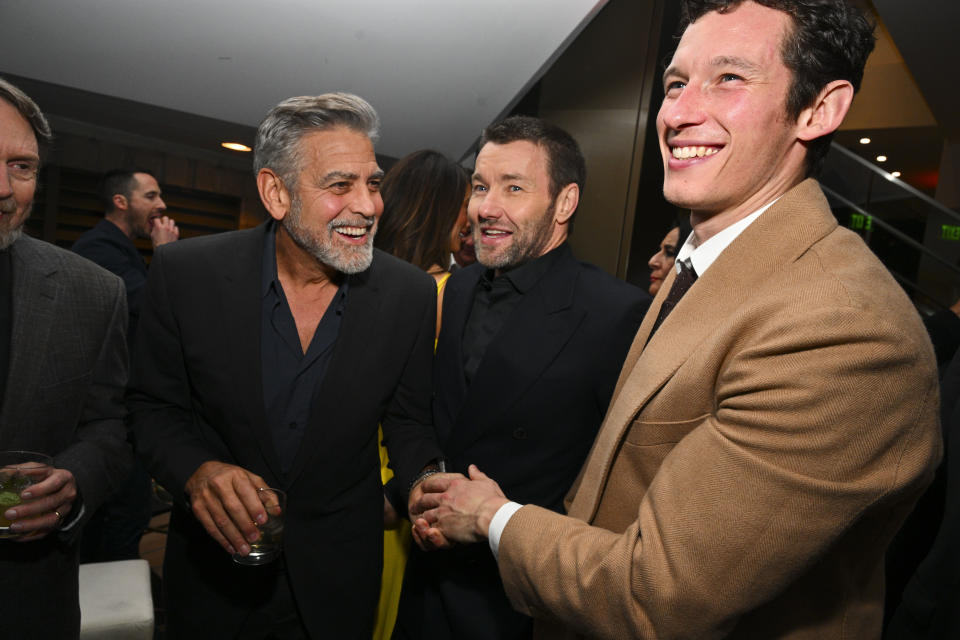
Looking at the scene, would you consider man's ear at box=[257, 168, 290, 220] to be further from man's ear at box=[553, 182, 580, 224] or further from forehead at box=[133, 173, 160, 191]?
forehead at box=[133, 173, 160, 191]

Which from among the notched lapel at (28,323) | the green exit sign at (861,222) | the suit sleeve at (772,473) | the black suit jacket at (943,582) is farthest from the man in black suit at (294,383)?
the green exit sign at (861,222)

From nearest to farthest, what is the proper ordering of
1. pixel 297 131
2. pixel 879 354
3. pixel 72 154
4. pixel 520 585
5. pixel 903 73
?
pixel 879 354
pixel 520 585
pixel 297 131
pixel 903 73
pixel 72 154

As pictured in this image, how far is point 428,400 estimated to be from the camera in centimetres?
182

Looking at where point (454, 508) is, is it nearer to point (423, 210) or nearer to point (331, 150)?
point (331, 150)

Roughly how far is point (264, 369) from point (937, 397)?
57.7 inches

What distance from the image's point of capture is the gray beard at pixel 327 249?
1.71 meters

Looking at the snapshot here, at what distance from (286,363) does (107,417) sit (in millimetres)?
495

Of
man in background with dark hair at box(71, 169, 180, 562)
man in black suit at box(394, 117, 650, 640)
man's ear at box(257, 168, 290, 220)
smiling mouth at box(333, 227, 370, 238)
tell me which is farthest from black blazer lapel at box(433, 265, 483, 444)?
man in background with dark hair at box(71, 169, 180, 562)

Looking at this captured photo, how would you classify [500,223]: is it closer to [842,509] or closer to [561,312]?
[561,312]

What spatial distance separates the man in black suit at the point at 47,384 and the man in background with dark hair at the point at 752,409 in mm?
951

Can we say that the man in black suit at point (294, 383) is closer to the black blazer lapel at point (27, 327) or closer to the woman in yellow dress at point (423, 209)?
the black blazer lapel at point (27, 327)

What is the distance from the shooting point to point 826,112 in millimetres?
1043

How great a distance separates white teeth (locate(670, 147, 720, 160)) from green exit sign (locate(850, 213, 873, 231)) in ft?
9.31

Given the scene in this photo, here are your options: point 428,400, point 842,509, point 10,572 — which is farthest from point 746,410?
point 10,572
